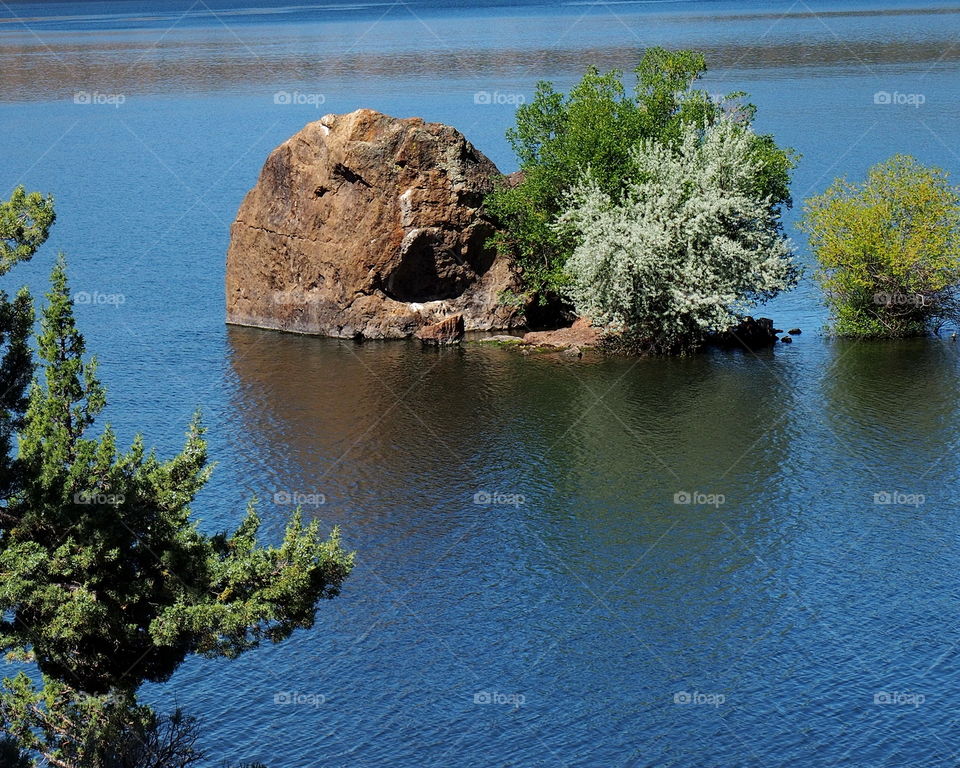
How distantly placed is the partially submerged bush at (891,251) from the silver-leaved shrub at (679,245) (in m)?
3.21

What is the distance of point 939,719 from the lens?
1560 inches

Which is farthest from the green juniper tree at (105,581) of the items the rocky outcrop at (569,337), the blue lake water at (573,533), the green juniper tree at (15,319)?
the rocky outcrop at (569,337)

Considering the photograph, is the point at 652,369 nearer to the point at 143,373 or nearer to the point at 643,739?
the point at 143,373

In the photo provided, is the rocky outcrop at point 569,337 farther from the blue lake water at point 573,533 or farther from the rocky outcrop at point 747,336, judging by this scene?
the rocky outcrop at point 747,336

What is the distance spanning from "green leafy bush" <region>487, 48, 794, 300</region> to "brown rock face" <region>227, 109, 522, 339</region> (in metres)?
1.85

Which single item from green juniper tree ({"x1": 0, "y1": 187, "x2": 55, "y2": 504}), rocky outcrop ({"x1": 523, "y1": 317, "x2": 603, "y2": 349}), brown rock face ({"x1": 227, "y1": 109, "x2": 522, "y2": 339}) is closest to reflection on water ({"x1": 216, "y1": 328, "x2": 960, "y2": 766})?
rocky outcrop ({"x1": 523, "y1": 317, "x2": 603, "y2": 349})

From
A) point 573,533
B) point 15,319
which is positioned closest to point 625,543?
point 573,533

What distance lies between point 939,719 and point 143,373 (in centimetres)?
4477

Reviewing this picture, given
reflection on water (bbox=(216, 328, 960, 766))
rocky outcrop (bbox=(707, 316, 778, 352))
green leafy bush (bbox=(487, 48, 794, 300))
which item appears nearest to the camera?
reflection on water (bbox=(216, 328, 960, 766))

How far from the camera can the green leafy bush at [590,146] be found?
7344 centimetres

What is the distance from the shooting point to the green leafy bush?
241 feet

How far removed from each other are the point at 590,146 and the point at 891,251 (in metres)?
16.1

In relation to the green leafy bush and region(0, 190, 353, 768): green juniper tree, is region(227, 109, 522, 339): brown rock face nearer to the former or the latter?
the green leafy bush

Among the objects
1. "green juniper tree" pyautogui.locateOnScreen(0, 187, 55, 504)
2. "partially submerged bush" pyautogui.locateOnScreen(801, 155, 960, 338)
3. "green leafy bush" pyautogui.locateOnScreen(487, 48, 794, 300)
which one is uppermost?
"green leafy bush" pyautogui.locateOnScreen(487, 48, 794, 300)
